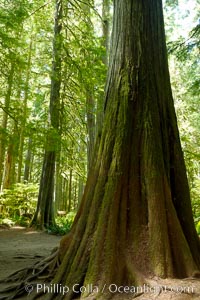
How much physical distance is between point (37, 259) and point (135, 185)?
12.2ft

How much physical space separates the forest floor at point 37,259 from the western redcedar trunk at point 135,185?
194mm

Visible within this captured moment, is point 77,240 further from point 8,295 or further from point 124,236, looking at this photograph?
point 8,295

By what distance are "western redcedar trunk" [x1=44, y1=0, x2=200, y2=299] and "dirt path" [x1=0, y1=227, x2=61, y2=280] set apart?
232 centimetres

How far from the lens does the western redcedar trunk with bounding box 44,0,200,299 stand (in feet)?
11.3

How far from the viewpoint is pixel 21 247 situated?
8.74 meters

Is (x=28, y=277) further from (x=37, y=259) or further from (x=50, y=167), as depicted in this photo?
(x=50, y=167)

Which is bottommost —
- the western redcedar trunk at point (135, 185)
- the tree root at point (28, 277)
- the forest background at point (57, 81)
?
the tree root at point (28, 277)

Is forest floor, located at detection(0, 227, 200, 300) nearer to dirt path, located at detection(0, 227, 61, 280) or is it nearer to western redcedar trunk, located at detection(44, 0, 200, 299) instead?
dirt path, located at detection(0, 227, 61, 280)

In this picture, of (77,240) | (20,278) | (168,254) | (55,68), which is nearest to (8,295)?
(20,278)

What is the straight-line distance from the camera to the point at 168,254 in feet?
11.1

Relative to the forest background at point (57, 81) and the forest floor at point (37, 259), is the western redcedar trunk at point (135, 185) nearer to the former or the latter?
the forest floor at point (37, 259)

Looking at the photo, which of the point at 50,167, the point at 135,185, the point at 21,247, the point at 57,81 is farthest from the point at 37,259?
the point at 57,81

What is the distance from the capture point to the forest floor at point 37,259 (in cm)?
288

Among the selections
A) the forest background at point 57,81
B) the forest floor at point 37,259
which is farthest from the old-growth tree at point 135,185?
the forest background at point 57,81
